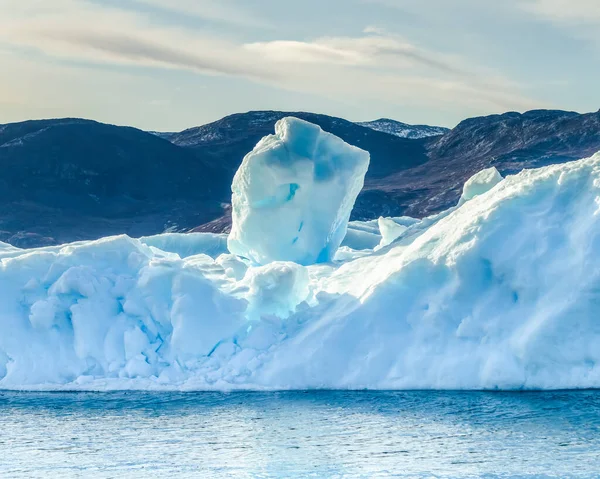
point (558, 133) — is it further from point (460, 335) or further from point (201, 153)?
point (460, 335)

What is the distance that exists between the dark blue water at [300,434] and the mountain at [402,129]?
3940 inches

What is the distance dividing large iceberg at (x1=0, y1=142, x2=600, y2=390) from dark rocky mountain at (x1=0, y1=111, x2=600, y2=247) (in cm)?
4100

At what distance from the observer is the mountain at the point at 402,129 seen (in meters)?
115

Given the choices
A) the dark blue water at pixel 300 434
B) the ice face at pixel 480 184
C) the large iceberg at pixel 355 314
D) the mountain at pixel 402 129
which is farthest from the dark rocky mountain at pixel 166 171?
the dark blue water at pixel 300 434

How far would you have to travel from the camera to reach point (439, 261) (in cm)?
1725

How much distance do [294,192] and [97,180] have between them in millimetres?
56375

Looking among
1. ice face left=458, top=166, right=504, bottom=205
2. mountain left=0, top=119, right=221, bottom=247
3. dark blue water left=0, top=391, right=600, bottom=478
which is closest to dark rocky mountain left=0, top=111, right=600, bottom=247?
mountain left=0, top=119, right=221, bottom=247

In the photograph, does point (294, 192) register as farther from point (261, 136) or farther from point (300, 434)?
point (261, 136)

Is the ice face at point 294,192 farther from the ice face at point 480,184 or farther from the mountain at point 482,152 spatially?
the mountain at point 482,152

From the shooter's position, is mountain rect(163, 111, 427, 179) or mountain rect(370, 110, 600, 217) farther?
mountain rect(163, 111, 427, 179)

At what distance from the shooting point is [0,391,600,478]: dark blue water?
11953mm

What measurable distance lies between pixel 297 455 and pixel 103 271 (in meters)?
7.66

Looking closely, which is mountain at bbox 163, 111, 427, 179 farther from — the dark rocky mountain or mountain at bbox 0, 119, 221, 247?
mountain at bbox 0, 119, 221, 247

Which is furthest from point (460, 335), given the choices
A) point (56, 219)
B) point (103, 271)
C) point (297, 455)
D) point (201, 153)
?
point (201, 153)
